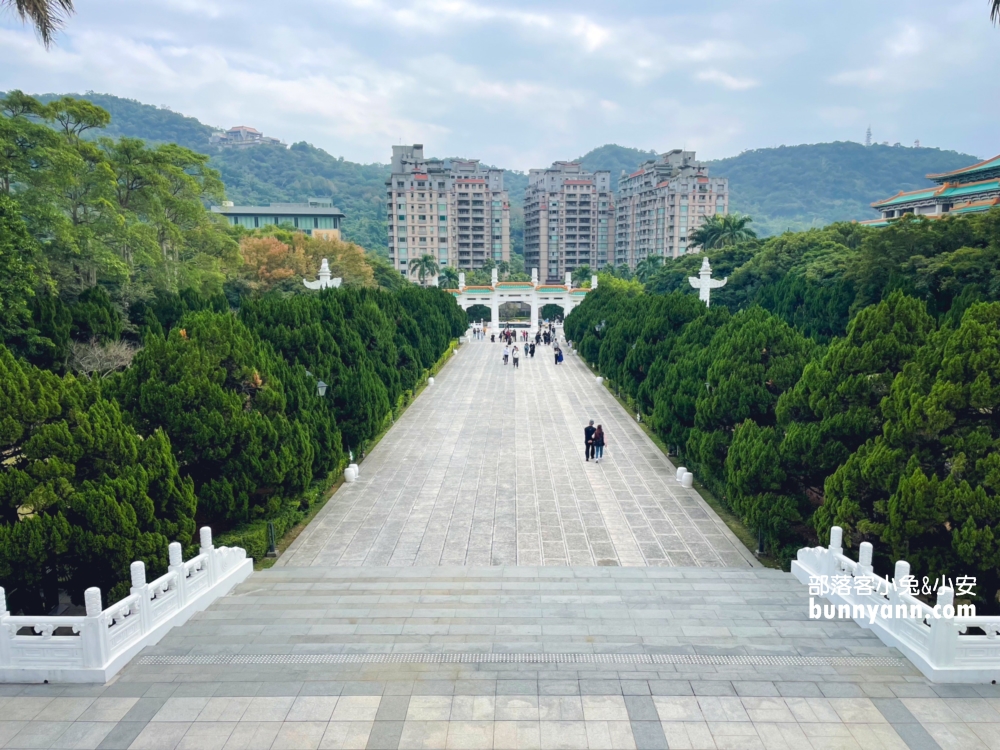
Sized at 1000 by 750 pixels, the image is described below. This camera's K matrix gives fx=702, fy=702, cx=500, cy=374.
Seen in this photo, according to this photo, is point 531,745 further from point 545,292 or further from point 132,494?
point 545,292

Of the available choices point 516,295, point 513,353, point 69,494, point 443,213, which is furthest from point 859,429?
point 443,213

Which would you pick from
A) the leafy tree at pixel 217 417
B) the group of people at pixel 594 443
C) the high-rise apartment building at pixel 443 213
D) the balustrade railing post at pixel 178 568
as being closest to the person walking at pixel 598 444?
the group of people at pixel 594 443

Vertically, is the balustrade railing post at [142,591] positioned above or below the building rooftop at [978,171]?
below

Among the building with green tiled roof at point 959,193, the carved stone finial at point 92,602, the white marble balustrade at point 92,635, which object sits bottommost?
the white marble balustrade at point 92,635

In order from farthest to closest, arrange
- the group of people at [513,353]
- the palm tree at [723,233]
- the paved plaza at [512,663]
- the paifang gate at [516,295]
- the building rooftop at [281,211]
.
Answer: the building rooftop at [281,211], the paifang gate at [516,295], the palm tree at [723,233], the group of people at [513,353], the paved plaza at [512,663]

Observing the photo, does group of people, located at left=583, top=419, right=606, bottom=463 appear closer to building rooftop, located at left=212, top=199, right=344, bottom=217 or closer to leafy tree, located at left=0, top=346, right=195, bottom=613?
leafy tree, located at left=0, top=346, right=195, bottom=613

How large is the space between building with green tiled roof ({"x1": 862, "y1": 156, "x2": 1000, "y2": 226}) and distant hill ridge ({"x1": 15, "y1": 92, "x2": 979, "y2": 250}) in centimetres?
7919

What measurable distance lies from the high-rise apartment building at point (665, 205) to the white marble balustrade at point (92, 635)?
81.3 meters

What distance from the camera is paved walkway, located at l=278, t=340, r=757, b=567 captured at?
36.1ft

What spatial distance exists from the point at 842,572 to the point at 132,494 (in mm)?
8594

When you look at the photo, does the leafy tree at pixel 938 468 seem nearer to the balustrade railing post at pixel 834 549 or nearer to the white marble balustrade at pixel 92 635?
the balustrade railing post at pixel 834 549

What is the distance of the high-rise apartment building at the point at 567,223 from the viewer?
325 ft

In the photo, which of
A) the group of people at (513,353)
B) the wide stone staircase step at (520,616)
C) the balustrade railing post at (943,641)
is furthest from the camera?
the group of people at (513,353)

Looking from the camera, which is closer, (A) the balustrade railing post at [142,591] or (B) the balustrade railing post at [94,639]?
(B) the balustrade railing post at [94,639]
